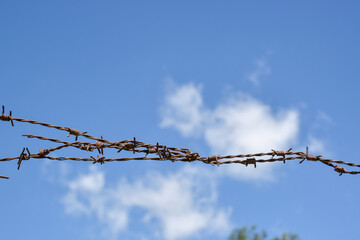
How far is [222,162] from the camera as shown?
9.34 ft

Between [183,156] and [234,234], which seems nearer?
[183,156]

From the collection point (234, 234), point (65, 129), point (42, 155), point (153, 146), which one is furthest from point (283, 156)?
point (234, 234)

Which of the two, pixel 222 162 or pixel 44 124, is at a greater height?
pixel 44 124

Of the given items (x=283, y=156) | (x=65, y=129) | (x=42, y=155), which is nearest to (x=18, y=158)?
(x=42, y=155)

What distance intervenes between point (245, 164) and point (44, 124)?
1.38m

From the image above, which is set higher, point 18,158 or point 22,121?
point 22,121

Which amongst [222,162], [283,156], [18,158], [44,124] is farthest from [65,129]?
[283,156]

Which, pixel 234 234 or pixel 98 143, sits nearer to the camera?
pixel 98 143

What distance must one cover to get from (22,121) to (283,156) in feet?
5.79

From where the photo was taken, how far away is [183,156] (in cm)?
286

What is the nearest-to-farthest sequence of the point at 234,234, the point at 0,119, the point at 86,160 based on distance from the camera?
the point at 0,119 → the point at 86,160 → the point at 234,234

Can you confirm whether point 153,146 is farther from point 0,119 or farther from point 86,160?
point 0,119

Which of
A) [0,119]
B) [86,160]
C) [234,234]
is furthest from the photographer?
[234,234]

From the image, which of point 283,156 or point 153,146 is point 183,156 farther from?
point 283,156
